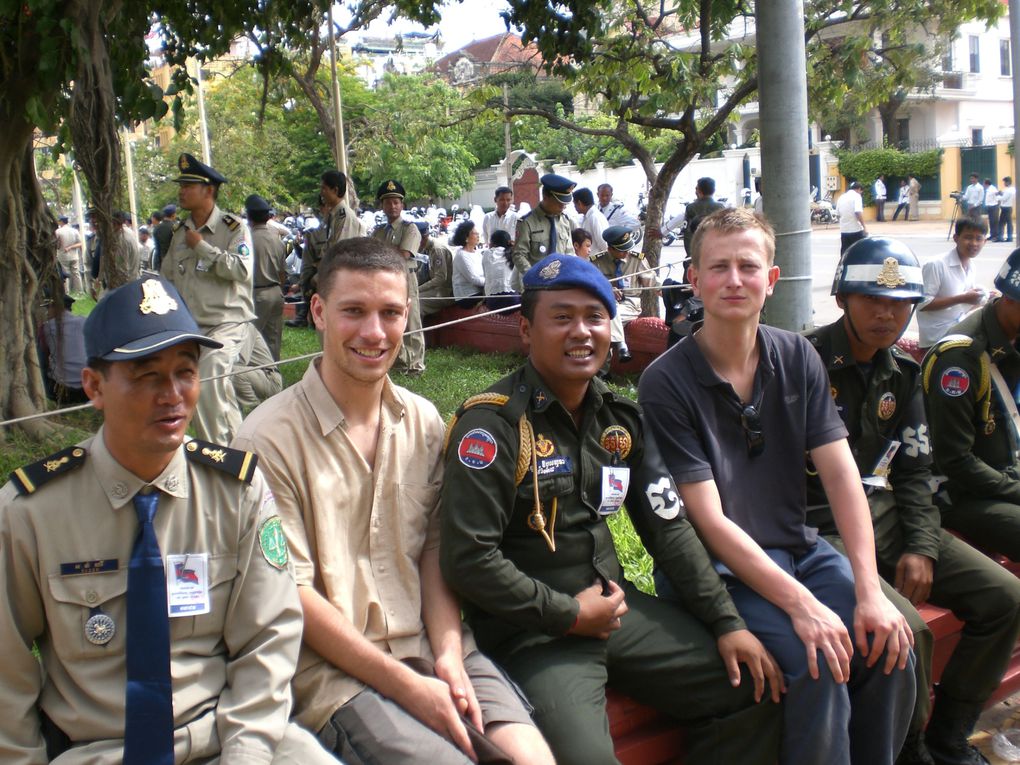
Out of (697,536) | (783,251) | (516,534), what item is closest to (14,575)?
(516,534)

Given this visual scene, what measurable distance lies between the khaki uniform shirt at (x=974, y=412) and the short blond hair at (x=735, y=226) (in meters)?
1.14

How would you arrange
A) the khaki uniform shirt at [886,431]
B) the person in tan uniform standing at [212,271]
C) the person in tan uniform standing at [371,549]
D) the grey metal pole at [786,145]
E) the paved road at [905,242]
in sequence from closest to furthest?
the person in tan uniform standing at [371,549]
the khaki uniform shirt at [886,431]
the grey metal pole at [786,145]
the person in tan uniform standing at [212,271]
the paved road at [905,242]

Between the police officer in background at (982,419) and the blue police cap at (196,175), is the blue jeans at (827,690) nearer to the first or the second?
the police officer in background at (982,419)

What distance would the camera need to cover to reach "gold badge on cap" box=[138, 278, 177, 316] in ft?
7.72

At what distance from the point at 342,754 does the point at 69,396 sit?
7657 mm

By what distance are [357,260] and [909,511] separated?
2184 mm

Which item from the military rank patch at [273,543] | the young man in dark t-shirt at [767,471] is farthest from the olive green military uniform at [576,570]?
the military rank patch at [273,543]

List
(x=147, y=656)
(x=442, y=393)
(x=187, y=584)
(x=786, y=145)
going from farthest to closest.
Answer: (x=442, y=393), (x=786, y=145), (x=187, y=584), (x=147, y=656)

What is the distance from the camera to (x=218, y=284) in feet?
22.6

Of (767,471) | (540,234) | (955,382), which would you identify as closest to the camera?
(767,471)

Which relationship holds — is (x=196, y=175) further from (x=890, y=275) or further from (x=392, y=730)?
(x=392, y=730)

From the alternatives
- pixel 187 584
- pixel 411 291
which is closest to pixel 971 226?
pixel 411 291

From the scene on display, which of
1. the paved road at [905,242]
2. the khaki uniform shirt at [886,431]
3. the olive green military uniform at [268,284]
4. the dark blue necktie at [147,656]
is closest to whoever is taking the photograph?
the dark blue necktie at [147,656]

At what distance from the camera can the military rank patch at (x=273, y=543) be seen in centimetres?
241
